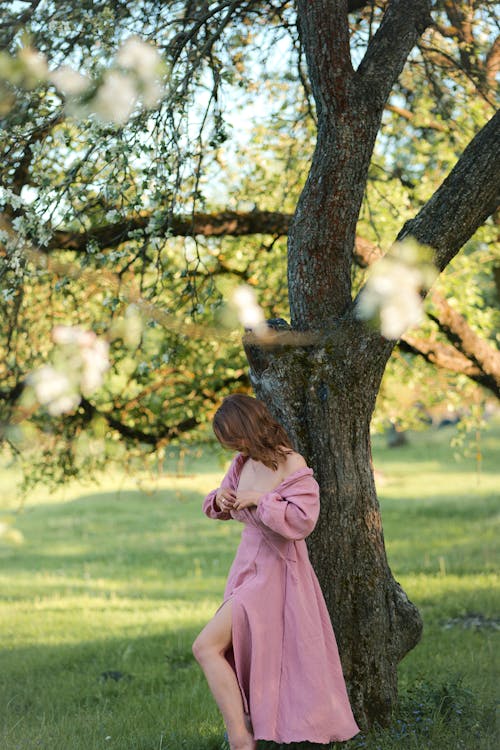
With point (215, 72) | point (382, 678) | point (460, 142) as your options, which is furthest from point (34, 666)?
point (460, 142)

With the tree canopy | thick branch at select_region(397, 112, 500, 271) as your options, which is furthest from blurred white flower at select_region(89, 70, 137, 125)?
thick branch at select_region(397, 112, 500, 271)

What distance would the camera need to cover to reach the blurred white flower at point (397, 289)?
3.99m

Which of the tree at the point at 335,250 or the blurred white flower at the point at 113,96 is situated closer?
the blurred white flower at the point at 113,96

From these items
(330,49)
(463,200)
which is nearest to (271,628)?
(463,200)

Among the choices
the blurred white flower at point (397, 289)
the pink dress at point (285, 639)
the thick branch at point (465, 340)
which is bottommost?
the pink dress at point (285, 639)

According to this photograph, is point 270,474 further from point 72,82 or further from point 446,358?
point 446,358

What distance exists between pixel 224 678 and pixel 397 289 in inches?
75.1

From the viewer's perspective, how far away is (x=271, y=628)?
438cm

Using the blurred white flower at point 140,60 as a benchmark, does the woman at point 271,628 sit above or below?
below

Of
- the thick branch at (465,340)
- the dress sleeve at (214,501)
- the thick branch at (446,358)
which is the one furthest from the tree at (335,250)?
the thick branch at (446,358)

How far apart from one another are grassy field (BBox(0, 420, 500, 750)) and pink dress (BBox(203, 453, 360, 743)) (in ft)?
1.67

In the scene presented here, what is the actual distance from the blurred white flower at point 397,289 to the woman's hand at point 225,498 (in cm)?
107

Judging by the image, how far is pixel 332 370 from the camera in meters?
5.00

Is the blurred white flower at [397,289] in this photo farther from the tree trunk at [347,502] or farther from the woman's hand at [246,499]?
the woman's hand at [246,499]
